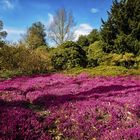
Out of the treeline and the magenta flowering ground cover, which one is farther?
the treeline

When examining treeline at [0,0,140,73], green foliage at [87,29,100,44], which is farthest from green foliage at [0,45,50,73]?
green foliage at [87,29,100,44]

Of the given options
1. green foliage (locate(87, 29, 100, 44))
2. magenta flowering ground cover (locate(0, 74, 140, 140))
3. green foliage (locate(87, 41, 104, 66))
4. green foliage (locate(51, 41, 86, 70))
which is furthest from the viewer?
green foliage (locate(87, 29, 100, 44))

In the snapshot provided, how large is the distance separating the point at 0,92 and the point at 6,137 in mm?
8767

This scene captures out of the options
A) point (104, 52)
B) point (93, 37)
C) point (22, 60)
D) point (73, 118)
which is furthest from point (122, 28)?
point (73, 118)

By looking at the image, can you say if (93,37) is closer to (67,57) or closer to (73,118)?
(67,57)

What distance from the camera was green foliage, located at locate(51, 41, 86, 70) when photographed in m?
39.8

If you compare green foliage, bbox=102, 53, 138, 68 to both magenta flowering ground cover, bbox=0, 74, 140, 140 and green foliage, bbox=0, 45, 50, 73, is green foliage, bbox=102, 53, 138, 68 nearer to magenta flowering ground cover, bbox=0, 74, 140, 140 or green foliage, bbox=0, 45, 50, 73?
green foliage, bbox=0, 45, 50, 73

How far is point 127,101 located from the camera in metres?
13.5

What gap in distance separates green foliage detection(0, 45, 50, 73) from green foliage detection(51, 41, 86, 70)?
113 cm

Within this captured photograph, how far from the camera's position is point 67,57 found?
40094mm

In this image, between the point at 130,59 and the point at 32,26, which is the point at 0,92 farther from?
the point at 32,26

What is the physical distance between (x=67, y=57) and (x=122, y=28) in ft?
22.9

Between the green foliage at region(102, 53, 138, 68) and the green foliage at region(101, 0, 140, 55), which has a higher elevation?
the green foliage at region(101, 0, 140, 55)

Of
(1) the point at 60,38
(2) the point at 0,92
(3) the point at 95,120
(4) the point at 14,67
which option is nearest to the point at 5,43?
(4) the point at 14,67
